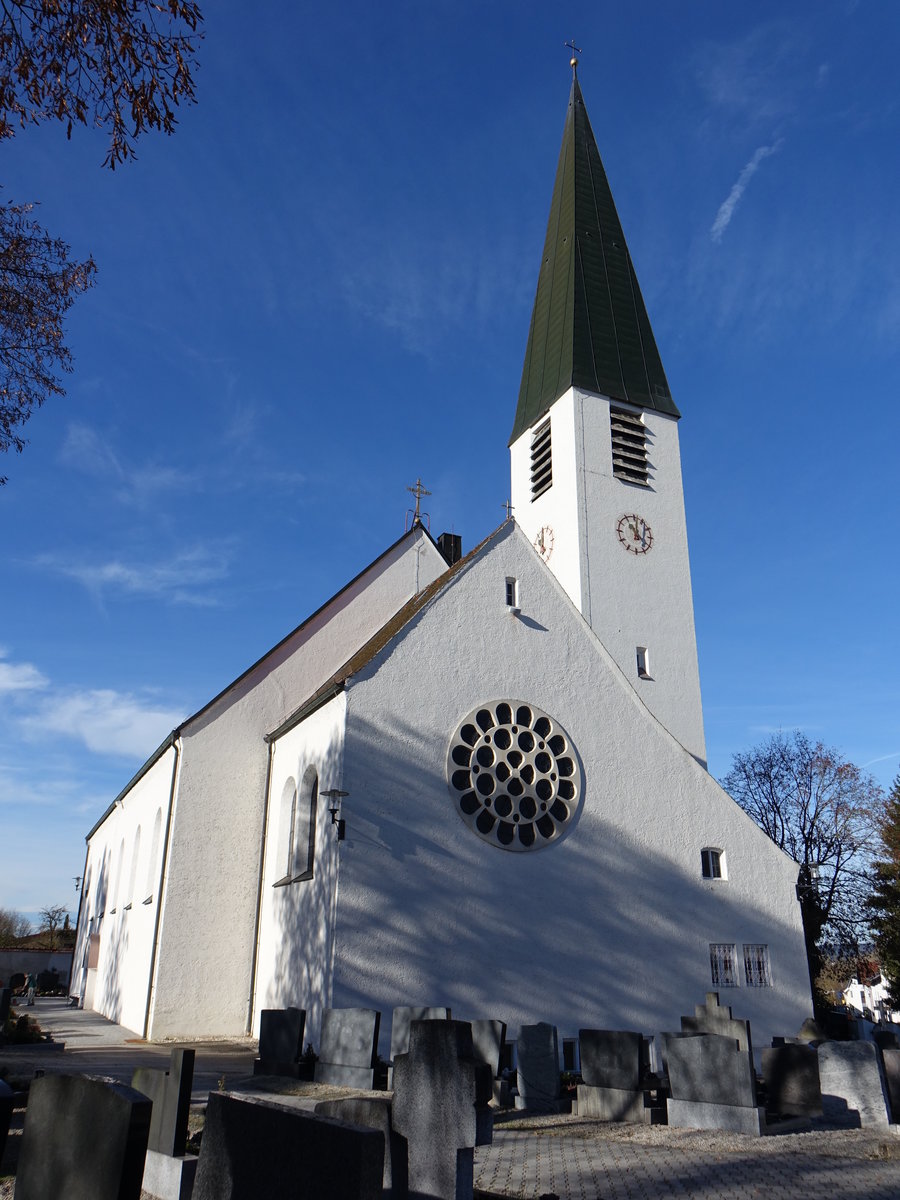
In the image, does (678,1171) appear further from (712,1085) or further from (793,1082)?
(793,1082)

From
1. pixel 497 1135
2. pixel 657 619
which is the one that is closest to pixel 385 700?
pixel 497 1135

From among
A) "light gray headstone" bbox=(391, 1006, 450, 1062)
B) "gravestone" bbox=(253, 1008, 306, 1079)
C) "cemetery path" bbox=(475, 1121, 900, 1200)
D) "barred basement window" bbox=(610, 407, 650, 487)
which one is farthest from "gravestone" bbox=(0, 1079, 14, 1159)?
"barred basement window" bbox=(610, 407, 650, 487)

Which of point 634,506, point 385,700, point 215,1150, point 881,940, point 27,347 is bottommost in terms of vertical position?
point 215,1150

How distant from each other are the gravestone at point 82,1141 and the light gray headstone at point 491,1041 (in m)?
7.61

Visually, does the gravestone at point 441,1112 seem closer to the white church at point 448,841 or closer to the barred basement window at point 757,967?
the white church at point 448,841

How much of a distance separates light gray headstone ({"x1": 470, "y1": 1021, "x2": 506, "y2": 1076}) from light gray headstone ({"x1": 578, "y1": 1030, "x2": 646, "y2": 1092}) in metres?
1.28

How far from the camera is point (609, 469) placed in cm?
2570

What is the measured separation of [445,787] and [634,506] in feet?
40.4

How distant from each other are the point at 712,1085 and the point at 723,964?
8.63m

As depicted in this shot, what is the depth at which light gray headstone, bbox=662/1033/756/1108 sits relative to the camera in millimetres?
9492

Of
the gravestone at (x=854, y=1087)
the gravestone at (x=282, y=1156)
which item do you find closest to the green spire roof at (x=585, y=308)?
the gravestone at (x=854, y=1087)

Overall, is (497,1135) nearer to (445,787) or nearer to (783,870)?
(445,787)

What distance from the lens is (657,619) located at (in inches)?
972

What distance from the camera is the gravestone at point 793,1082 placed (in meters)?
10.6
